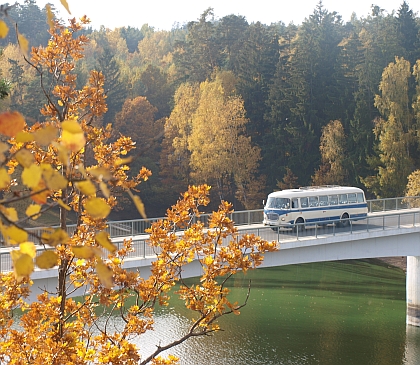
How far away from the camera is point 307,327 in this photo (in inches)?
1005

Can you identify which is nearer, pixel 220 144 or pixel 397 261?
pixel 397 261

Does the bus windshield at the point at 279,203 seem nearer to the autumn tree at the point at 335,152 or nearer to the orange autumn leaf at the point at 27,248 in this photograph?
the autumn tree at the point at 335,152

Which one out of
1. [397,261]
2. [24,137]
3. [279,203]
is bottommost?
[397,261]

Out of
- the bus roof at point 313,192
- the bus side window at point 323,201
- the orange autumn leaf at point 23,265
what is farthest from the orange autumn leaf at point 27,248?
the bus side window at point 323,201

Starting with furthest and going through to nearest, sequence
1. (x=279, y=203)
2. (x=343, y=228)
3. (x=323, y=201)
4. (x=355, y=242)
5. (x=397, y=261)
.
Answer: (x=397, y=261), (x=323, y=201), (x=279, y=203), (x=343, y=228), (x=355, y=242)

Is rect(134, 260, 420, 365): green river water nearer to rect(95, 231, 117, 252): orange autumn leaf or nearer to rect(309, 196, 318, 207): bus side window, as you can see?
rect(309, 196, 318, 207): bus side window

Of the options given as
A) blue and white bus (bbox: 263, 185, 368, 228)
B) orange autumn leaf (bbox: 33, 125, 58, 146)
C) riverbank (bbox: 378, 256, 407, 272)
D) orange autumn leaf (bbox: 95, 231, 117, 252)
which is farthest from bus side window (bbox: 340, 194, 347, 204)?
orange autumn leaf (bbox: 33, 125, 58, 146)

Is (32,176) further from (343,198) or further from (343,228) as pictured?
(343,198)

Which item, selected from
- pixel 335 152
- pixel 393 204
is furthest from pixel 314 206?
pixel 335 152

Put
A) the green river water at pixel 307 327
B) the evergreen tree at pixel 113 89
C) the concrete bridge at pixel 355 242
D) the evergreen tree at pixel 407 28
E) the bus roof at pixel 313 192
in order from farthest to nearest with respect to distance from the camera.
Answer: the evergreen tree at pixel 113 89 < the evergreen tree at pixel 407 28 < the bus roof at pixel 313 192 < the concrete bridge at pixel 355 242 < the green river water at pixel 307 327

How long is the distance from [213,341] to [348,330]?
17.6 ft

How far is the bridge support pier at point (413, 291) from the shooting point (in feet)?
87.3

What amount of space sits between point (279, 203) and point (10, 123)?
26.6 metres

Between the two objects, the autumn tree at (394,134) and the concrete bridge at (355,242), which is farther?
the autumn tree at (394,134)
